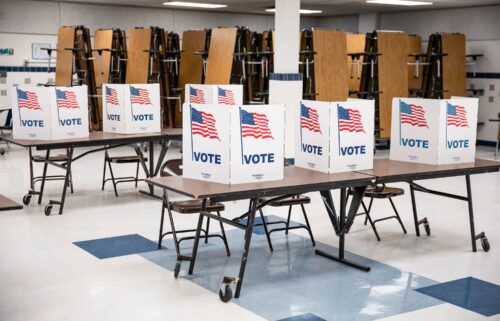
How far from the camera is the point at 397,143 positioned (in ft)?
19.7

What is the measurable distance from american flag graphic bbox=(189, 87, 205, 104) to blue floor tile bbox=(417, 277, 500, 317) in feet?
15.8

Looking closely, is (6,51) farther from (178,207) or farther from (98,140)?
(178,207)

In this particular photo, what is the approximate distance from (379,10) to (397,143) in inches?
404

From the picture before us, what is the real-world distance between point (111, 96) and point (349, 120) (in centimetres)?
354

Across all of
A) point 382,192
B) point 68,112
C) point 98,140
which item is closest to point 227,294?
point 382,192

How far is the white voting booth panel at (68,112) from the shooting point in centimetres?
727

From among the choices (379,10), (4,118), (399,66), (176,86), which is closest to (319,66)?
(399,66)

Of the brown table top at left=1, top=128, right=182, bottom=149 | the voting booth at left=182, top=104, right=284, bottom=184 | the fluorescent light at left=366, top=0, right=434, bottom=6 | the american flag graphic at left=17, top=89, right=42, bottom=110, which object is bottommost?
the brown table top at left=1, top=128, right=182, bottom=149

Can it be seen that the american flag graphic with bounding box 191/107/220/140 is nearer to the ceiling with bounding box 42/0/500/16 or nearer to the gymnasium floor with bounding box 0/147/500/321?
the gymnasium floor with bounding box 0/147/500/321

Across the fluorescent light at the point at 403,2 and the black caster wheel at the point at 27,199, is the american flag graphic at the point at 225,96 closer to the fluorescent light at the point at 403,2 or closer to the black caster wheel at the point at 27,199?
the black caster wheel at the point at 27,199

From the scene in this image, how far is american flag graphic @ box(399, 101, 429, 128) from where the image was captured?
5781mm

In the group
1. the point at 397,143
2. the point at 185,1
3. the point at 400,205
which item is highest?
the point at 185,1

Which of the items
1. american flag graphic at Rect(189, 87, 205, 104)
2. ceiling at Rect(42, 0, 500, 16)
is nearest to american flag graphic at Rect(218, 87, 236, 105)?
american flag graphic at Rect(189, 87, 205, 104)

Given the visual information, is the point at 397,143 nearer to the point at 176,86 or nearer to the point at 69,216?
the point at 69,216
